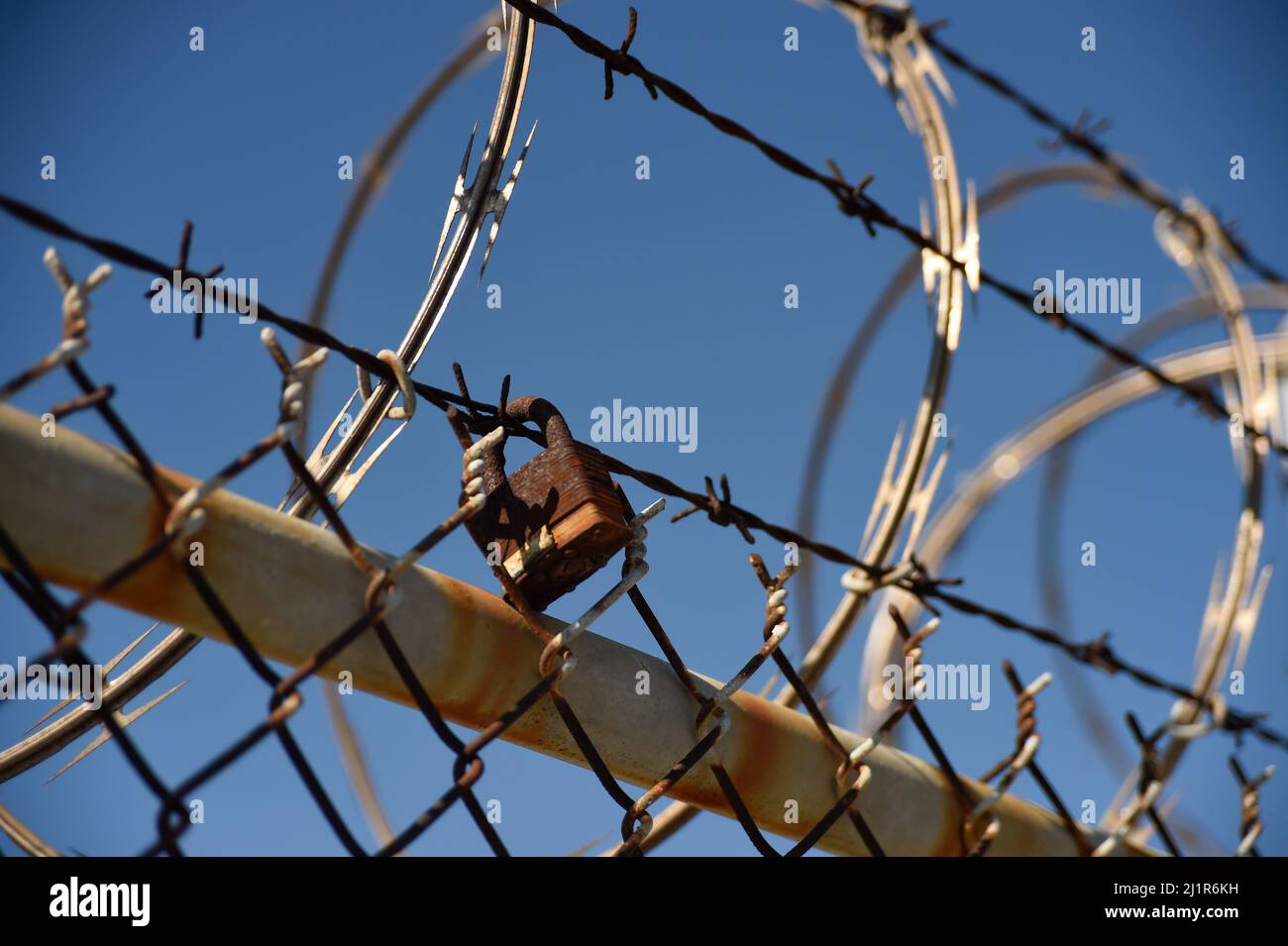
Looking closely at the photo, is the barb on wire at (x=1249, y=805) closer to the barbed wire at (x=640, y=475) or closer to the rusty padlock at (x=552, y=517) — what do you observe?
the barbed wire at (x=640, y=475)

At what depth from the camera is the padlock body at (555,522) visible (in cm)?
135

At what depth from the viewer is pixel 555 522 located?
4.49 ft

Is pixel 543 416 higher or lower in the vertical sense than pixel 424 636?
higher

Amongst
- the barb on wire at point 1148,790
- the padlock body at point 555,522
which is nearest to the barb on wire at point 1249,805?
the barb on wire at point 1148,790

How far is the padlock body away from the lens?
1348mm

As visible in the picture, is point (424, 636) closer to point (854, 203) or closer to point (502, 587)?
point (502, 587)

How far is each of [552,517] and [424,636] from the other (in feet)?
0.59

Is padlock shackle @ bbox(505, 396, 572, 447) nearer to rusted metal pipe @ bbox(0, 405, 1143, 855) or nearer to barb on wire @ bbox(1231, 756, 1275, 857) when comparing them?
rusted metal pipe @ bbox(0, 405, 1143, 855)

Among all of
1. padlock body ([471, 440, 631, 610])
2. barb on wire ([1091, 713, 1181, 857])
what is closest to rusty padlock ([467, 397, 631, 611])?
padlock body ([471, 440, 631, 610])

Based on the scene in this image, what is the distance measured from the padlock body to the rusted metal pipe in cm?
5

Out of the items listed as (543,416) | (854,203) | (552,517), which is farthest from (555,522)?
(854,203)
